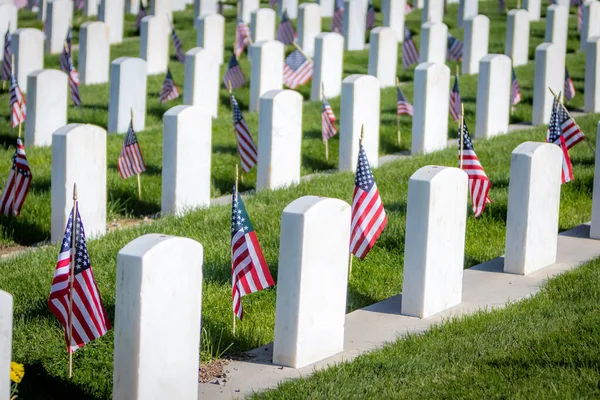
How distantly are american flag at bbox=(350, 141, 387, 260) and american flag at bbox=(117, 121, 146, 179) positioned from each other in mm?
3202

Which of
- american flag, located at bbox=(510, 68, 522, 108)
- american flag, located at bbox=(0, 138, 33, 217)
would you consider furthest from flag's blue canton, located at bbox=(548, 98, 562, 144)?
american flag, located at bbox=(510, 68, 522, 108)

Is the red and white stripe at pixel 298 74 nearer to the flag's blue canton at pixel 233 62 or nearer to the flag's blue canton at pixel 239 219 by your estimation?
the flag's blue canton at pixel 233 62

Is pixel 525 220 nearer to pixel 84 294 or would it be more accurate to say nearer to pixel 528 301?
pixel 528 301

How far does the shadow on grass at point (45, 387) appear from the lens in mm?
5340

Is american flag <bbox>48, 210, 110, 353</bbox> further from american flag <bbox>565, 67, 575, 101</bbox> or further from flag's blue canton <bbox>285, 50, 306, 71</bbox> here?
american flag <bbox>565, 67, 575, 101</bbox>

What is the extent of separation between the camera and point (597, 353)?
18.2 feet

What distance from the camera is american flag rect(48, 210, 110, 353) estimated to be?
5516 mm

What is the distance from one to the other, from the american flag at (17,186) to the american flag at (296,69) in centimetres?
558

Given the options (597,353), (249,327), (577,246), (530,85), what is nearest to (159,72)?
(530,85)

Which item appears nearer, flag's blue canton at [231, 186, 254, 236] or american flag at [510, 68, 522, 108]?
flag's blue canton at [231, 186, 254, 236]

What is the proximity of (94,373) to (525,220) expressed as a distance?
3380mm

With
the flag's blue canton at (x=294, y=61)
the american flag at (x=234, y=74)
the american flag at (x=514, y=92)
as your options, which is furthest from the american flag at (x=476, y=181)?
the american flag at (x=234, y=74)

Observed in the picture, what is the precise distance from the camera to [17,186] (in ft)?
28.7

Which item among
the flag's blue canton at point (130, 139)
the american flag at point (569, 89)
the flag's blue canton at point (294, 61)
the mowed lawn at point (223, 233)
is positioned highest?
the flag's blue canton at point (294, 61)
